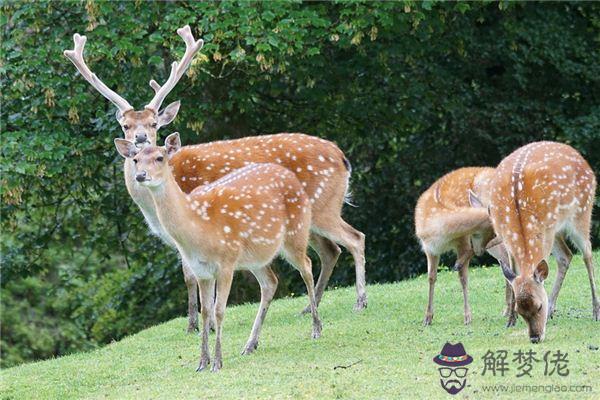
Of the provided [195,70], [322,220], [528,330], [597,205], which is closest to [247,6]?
[195,70]

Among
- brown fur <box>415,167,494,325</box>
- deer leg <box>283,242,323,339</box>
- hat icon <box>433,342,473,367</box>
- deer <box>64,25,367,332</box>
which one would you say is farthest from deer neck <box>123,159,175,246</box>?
hat icon <box>433,342,473,367</box>

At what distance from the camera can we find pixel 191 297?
34.5 ft

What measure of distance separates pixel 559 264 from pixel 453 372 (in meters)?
2.18

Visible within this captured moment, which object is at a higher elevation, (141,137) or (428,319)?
(141,137)

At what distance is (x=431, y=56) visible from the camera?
1634 cm

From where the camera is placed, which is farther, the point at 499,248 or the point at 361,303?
the point at 361,303

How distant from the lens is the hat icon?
8094mm

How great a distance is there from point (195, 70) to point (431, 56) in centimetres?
433

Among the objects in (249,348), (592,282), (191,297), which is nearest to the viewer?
(249,348)

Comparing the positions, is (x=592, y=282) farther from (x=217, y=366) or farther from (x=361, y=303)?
(x=217, y=366)

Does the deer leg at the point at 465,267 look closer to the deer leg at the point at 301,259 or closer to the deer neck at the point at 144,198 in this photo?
the deer leg at the point at 301,259

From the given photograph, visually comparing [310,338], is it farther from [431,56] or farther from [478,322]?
[431,56]

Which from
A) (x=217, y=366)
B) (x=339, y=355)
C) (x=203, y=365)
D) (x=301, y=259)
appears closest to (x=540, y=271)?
(x=339, y=355)

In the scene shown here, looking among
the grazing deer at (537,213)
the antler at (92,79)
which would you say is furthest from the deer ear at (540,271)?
the antler at (92,79)
